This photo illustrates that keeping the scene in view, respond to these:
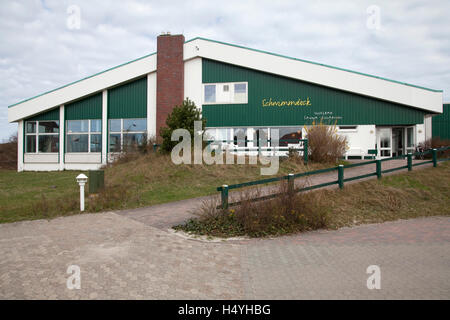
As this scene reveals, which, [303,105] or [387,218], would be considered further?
[303,105]

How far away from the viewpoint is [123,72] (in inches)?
885

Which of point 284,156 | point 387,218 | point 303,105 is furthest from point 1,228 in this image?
point 303,105

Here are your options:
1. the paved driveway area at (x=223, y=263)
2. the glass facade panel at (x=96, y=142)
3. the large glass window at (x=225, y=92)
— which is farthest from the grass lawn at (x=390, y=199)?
the glass facade panel at (x=96, y=142)

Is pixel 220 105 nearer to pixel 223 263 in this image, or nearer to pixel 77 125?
pixel 77 125

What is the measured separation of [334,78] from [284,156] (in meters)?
7.81

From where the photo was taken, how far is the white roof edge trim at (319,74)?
62.5 ft

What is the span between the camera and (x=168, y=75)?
21797 mm

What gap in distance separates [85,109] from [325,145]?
1815 centimetres

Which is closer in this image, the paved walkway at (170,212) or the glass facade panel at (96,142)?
the paved walkway at (170,212)

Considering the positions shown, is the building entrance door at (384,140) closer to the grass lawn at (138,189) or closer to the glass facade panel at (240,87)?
the grass lawn at (138,189)

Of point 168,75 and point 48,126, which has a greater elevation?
point 168,75

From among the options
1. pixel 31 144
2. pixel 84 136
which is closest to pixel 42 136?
pixel 31 144

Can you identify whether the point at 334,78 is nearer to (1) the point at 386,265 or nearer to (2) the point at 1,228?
(1) the point at 386,265

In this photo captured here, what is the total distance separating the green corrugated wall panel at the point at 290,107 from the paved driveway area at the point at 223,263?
14.0 meters
